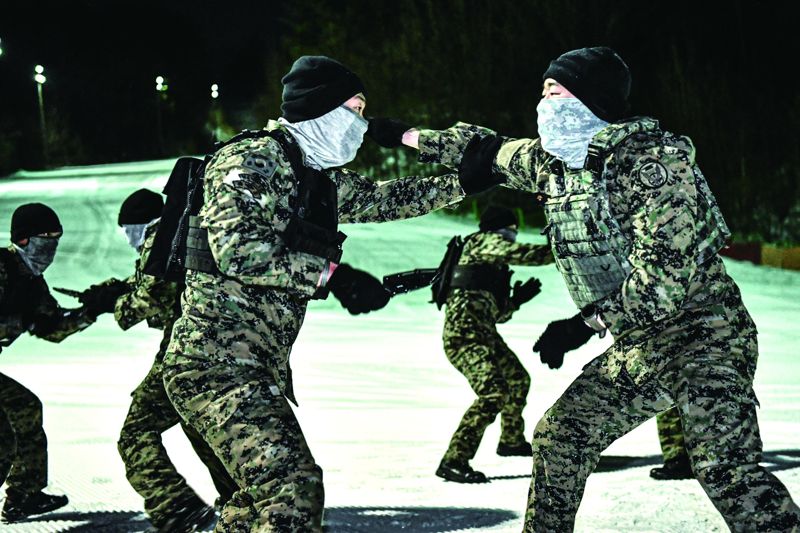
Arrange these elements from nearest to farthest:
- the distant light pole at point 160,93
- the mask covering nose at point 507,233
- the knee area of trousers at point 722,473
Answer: the knee area of trousers at point 722,473 < the mask covering nose at point 507,233 < the distant light pole at point 160,93

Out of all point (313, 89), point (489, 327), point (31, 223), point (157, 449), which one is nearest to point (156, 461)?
point (157, 449)

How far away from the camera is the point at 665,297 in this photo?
3.32m

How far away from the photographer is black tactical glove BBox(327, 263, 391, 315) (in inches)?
147

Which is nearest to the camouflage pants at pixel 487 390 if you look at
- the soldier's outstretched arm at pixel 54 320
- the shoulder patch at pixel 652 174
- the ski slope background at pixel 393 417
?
the ski slope background at pixel 393 417

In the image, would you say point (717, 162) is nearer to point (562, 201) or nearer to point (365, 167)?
point (365, 167)

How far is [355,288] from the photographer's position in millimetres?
3760

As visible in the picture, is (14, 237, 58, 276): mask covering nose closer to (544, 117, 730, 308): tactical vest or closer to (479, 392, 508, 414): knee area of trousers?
(479, 392, 508, 414): knee area of trousers

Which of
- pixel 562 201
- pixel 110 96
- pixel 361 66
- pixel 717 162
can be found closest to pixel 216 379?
pixel 562 201

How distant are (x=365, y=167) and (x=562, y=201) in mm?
27051

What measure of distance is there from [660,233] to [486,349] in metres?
3.30

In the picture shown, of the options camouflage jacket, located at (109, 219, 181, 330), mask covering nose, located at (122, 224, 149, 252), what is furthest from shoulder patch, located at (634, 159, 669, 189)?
mask covering nose, located at (122, 224, 149, 252)

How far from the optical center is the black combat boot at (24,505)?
18.2 ft

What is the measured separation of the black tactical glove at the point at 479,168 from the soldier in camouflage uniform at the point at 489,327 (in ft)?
8.05

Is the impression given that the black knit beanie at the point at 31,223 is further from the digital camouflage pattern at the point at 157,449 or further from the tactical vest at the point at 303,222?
the tactical vest at the point at 303,222
